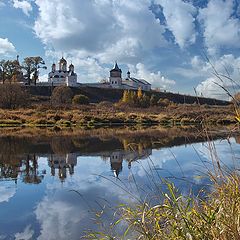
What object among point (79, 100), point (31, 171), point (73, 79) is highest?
point (73, 79)

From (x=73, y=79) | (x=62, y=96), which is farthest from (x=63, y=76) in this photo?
(x=62, y=96)

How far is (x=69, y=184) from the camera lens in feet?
26.5

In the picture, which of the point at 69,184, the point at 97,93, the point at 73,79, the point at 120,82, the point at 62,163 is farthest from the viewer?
the point at 120,82

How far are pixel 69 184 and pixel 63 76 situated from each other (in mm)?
90363

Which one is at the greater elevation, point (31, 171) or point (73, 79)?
point (73, 79)

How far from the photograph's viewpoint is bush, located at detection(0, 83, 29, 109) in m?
45.5

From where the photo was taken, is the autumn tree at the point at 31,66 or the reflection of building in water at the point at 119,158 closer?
the reflection of building in water at the point at 119,158

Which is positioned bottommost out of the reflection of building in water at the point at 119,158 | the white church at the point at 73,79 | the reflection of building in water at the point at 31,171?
the reflection of building in water at the point at 31,171

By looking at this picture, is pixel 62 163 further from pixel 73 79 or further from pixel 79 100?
pixel 73 79

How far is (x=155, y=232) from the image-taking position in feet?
10.9

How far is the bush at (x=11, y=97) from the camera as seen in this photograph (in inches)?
1790

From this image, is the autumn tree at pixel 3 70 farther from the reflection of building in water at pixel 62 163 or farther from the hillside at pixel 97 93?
the reflection of building in water at pixel 62 163

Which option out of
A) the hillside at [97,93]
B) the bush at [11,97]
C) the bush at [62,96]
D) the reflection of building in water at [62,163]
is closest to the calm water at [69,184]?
the reflection of building in water at [62,163]

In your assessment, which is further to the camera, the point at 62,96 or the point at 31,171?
the point at 62,96
